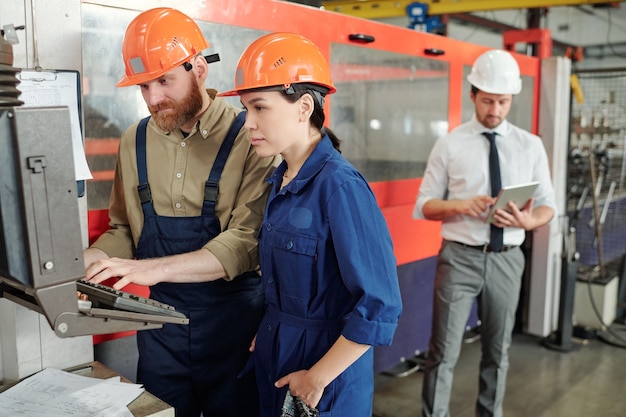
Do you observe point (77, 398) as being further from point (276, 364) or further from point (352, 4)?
point (352, 4)

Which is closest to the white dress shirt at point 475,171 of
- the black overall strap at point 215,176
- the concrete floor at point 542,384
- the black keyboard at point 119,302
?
the concrete floor at point 542,384

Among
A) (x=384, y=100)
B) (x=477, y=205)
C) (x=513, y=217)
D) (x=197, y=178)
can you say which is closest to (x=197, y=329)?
(x=197, y=178)

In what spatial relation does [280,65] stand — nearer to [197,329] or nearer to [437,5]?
[197,329]

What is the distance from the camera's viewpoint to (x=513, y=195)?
2682mm

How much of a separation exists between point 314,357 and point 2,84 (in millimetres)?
940

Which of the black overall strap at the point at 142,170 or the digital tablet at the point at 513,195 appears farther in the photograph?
the digital tablet at the point at 513,195

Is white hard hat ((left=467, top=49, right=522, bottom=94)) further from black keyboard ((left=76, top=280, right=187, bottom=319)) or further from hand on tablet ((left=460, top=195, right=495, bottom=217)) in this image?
black keyboard ((left=76, top=280, right=187, bottom=319))

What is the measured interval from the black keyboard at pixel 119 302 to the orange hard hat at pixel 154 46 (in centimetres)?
68

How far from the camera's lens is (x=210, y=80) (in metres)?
2.26

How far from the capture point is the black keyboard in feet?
3.94

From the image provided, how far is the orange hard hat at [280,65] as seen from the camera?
4.99ft

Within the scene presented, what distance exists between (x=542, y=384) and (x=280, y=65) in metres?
3.05

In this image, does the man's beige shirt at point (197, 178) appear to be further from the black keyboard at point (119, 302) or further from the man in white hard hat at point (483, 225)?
the man in white hard hat at point (483, 225)

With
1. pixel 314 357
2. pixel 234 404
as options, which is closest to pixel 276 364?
pixel 314 357
